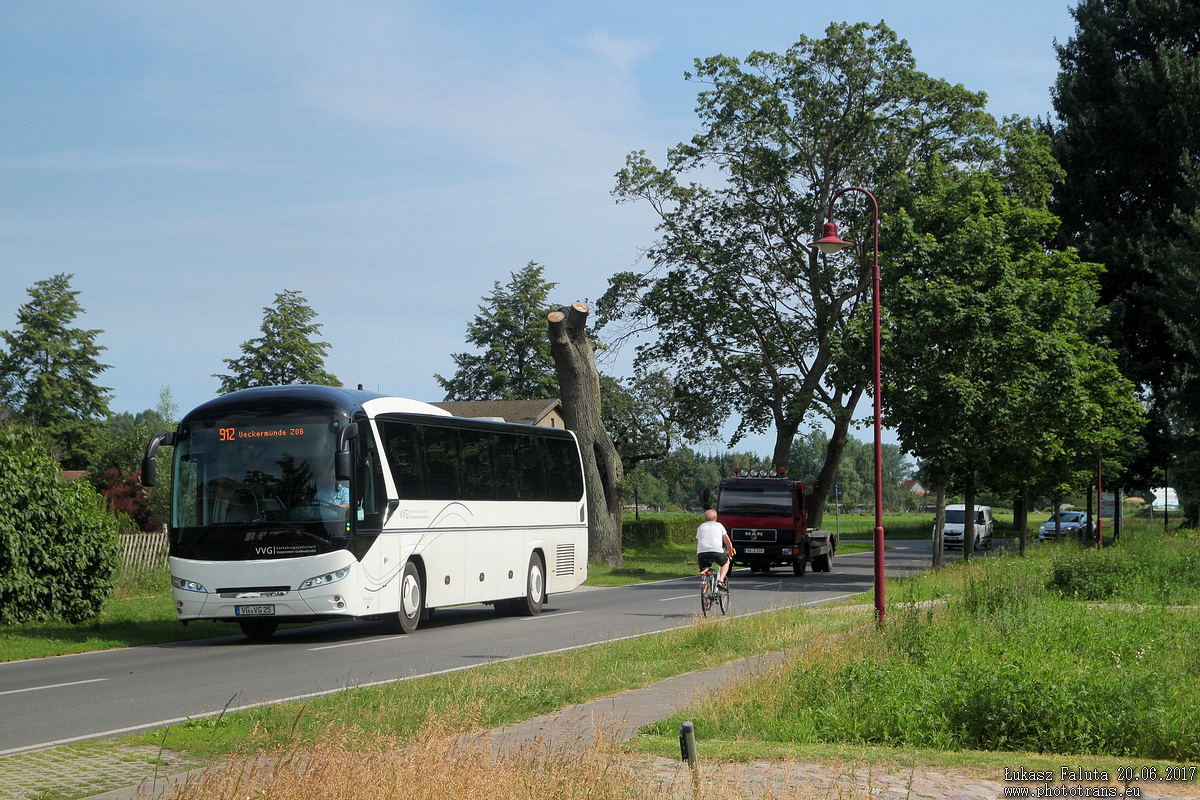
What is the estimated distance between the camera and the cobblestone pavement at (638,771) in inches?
251

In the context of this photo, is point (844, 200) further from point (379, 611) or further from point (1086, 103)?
point (379, 611)

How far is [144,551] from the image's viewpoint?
25.9 meters

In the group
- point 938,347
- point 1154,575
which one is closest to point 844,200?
point 938,347

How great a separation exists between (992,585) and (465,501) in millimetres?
8737

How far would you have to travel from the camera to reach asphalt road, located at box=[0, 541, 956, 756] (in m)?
10.5

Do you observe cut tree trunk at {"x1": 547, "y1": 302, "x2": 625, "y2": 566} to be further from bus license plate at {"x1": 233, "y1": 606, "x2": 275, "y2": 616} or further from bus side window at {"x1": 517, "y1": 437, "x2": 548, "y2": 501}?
bus license plate at {"x1": 233, "y1": 606, "x2": 275, "y2": 616}

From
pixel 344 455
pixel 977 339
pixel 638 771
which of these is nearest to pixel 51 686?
pixel 344 455

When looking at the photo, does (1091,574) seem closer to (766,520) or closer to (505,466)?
(505,466)

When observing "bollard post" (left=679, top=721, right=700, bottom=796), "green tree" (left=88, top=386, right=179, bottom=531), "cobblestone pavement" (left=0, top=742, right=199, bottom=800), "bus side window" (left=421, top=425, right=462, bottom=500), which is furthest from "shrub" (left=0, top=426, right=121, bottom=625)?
"green tree" (left=88, top=386, right=179, bottom=531)

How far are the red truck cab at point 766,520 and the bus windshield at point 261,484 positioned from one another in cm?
1905

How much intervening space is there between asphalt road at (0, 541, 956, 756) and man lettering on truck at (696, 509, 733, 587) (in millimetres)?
1021

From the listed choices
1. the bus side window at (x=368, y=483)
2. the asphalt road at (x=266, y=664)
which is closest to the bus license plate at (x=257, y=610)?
the asphalt road at (x=266, y=664)

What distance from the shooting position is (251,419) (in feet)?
56.2

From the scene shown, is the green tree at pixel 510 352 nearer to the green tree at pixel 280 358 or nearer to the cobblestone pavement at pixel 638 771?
the green tree at pixel 280 358
